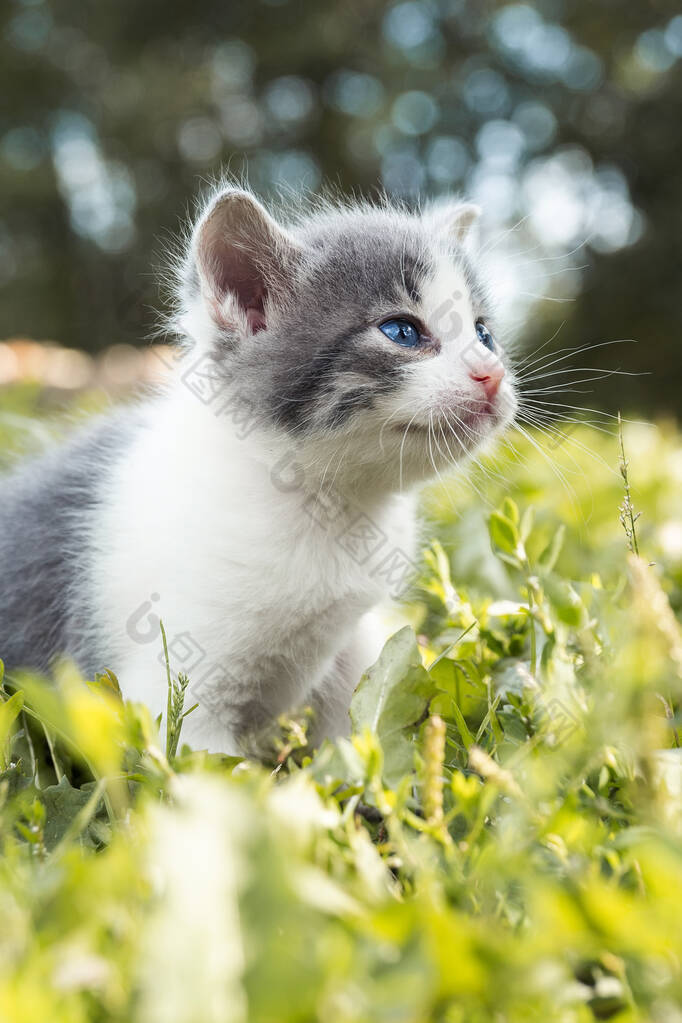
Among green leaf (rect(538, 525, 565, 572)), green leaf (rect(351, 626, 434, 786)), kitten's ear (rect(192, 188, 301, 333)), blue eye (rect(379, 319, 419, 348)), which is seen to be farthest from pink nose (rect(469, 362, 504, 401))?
green leaf (rect(351, 626, 434, 786))

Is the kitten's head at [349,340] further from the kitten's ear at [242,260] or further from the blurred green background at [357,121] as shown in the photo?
the blurred green background at [357,121]

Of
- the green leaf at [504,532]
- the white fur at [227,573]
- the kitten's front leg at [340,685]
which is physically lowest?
the kitten's front leg at [340,685]

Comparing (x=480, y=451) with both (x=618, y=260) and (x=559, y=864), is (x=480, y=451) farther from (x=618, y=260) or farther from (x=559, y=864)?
(x=618, y=260)

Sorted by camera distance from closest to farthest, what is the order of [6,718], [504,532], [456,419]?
1. [6,718]
2. [504,532]
3. [456,419]

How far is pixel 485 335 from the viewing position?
147cm

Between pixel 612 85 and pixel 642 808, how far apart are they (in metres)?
8.96

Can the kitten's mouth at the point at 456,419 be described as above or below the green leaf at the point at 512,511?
above

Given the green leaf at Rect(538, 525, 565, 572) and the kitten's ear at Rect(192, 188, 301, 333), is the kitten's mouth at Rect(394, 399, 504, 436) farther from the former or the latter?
the kitten's ear at Rect(192, 188, 301, 333)

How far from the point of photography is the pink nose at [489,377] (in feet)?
4.18

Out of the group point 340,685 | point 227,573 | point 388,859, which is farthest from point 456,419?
point 388,859

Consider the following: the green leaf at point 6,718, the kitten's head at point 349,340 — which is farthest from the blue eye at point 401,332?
the green leaf at point 6,718

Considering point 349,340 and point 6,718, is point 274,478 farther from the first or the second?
point 6,718

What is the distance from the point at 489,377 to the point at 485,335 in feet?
0.69

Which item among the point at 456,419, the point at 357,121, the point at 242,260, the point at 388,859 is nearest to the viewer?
the point at 388,859
